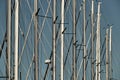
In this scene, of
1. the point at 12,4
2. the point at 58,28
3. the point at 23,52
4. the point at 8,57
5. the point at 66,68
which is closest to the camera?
the point at 8,57

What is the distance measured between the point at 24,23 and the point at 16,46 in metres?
4.12

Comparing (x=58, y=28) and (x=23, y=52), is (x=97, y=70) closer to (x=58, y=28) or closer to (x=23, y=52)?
(x=58, y=28)

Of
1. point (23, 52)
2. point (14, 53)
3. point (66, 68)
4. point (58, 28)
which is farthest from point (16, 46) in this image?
point (66, 68)

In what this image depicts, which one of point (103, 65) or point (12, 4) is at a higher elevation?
point (12, 4)

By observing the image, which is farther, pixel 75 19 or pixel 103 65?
pixel 103 65

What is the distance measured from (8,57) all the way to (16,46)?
3.55 feet

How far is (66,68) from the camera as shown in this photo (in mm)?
25719

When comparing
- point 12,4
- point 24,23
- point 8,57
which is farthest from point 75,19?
point 8,57

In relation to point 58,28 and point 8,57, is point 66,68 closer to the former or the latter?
point 58,28

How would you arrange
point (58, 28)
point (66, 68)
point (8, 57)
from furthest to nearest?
point (66, 68) → point (58, 28) → point (8, 57)

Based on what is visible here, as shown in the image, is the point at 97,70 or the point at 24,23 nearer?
the point at 24,23

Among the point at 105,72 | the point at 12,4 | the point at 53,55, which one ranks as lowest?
the point at 105,72

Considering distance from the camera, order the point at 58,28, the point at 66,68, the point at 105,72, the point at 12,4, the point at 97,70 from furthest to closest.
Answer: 1. the point at 105,72
2. the point at 97,70
3. the point at 66,68
4. the point at 58,28
5. the point at 12,4

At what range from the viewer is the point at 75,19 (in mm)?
24781
